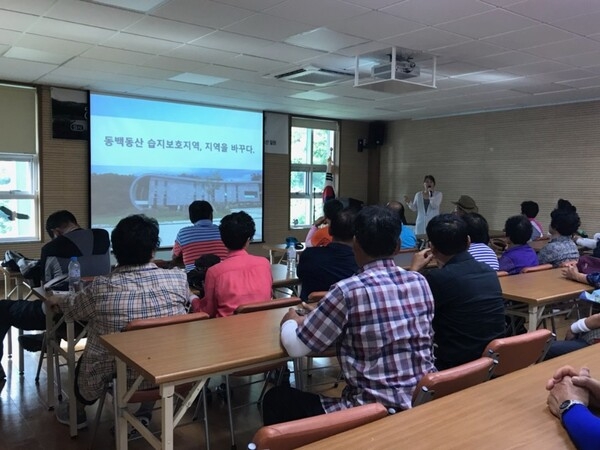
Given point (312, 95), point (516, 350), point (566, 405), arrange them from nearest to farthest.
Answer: point (566, 405), point (516, 350), point (312, 95)

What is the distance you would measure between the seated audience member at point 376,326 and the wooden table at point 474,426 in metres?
0.25

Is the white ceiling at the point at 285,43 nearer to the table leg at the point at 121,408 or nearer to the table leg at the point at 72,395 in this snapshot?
the table leg at the point at 72,395

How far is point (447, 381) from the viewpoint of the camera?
161 centimetres

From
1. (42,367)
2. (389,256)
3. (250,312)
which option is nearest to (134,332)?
(250,312)

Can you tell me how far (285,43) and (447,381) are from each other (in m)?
3.89

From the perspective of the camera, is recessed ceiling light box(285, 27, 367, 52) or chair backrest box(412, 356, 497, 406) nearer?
chair backrest box(412, 356, 497, 406)

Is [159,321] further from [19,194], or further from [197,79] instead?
[19,194]

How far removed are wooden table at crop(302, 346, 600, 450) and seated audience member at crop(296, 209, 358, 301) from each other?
1.57 meters

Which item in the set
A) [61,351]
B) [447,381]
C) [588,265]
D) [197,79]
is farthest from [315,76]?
[447,381]

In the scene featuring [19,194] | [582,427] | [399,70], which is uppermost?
[399,70]

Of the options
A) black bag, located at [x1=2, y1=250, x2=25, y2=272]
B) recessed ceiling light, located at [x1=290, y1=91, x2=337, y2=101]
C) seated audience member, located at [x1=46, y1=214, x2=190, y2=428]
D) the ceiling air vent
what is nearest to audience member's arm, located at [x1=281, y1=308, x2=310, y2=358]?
seated audience member, located at [x1=46, y1=214, x2=190, y2=428]

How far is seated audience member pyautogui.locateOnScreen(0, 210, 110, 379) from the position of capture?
3.31 meters

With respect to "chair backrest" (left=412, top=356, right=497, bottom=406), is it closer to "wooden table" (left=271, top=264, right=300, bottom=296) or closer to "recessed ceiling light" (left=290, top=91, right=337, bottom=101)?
"wooden table" (left=271, top=264, right=300, bottom=296)

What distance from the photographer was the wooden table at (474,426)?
3.94 feet
